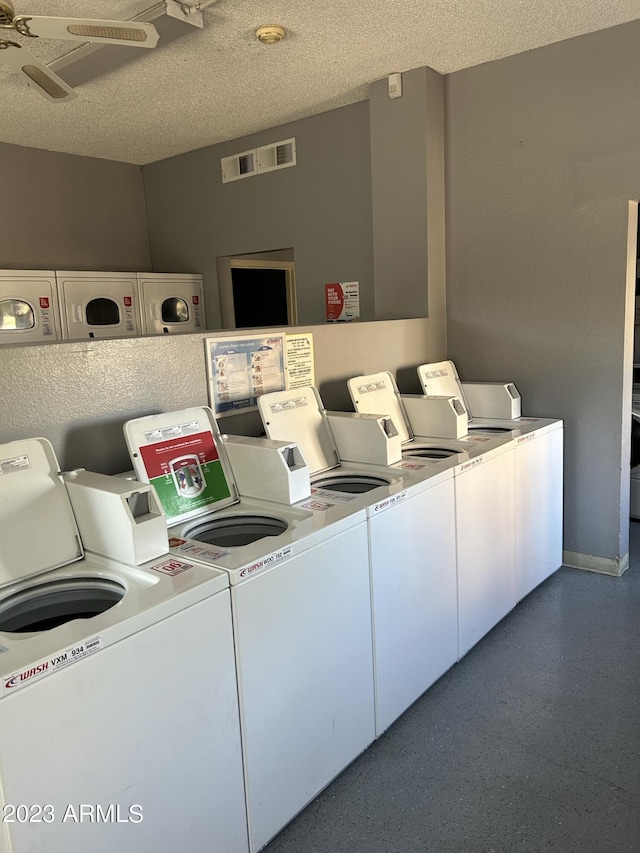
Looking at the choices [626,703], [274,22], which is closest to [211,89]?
[274,22]

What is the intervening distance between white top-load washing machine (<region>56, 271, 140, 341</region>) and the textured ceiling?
0.96 metres

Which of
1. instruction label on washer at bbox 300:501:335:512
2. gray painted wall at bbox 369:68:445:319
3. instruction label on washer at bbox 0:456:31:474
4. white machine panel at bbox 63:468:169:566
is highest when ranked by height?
gray painted wall at bbox 369:68:445:319

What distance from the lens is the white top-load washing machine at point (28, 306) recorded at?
390 centimetres

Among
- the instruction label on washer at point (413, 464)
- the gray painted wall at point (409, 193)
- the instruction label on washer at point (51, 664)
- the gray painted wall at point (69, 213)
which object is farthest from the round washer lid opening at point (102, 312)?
the instruction label on washer at point (51, 664)

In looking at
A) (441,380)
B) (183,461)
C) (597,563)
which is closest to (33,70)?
(183,461)

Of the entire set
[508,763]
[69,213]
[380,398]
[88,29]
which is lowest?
[508,763]

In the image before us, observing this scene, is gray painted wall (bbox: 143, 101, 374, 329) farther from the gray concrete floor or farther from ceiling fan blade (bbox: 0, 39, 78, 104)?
the gray concrete floor

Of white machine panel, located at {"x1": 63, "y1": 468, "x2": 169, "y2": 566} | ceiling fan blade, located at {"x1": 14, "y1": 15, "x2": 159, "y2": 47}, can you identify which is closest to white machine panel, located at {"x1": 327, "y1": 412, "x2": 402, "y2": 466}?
white machine panel, located at {"x1": 63, "y1": 468, "x2": 169, "y2": 566}

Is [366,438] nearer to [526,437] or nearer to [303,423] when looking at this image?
[303,423]

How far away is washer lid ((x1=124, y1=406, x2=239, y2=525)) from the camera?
202cm

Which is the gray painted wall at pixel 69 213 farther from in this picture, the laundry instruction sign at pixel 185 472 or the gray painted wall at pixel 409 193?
the laundry instruction sign at pixel 185 472

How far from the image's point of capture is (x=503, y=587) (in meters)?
2.82

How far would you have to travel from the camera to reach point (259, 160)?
14.4ft

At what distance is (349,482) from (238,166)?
117 inches
